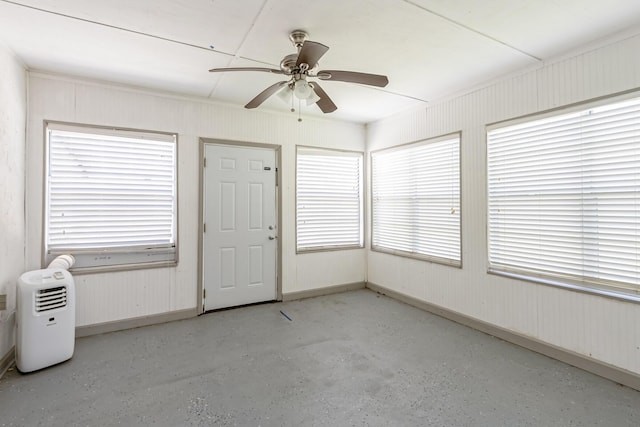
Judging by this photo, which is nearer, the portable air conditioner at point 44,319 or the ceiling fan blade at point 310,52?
the ceiling fan blade at point 310,52

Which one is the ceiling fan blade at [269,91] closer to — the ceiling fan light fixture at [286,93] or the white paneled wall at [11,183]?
the ceiling fan light fixture at [286,93]

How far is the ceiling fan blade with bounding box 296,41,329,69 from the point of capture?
1.86 metres

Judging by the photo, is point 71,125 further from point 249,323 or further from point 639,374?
point 639,374

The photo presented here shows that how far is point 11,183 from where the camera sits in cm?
266

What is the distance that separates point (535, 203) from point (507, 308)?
3.54 feet

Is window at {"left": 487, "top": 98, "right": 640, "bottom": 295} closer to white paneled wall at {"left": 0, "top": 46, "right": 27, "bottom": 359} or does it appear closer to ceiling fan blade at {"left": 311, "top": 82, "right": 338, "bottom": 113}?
ceiling fan blade at {"left": 311, "top": 82, "right": 338, "bottom": 113}

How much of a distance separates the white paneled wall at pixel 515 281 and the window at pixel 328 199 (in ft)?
3.00

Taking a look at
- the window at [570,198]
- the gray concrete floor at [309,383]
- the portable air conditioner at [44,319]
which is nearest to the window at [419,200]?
the window at [570,198]

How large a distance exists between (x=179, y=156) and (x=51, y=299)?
73.3 inches

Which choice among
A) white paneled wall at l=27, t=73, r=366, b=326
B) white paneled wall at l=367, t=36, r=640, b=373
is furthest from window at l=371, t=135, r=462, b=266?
white paneled wall at l=27, t=73, r=366, b=326

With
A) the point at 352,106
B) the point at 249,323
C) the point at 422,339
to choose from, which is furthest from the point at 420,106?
the point at 249,323

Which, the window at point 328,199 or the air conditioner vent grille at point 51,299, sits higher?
the window at point 328,199

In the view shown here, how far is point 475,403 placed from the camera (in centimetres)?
211

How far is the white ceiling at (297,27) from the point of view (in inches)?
80.0
